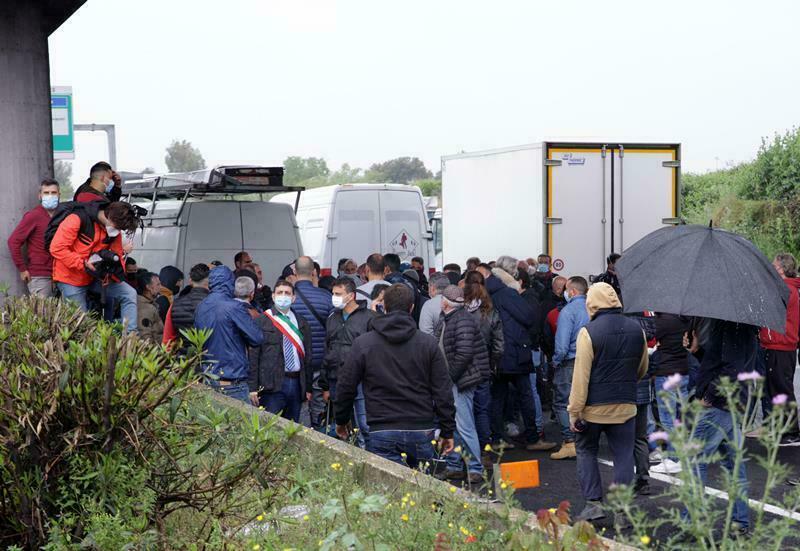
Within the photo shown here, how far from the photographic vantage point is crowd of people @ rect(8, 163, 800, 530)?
7.93 meters

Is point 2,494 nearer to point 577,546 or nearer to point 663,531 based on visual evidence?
point 577,546

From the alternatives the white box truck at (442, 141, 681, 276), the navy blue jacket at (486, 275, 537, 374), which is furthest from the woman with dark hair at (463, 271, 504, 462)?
the white box truck at (442, 141, 681, 276)

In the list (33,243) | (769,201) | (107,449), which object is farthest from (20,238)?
(769,201)

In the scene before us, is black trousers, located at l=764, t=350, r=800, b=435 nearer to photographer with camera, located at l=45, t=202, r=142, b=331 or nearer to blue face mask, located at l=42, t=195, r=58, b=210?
photographer with camera, located at l=45, t=202, r=142, b=331

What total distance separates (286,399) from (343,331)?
0.86 m

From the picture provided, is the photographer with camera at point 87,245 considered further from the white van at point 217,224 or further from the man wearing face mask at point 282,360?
the white van at point 217,224

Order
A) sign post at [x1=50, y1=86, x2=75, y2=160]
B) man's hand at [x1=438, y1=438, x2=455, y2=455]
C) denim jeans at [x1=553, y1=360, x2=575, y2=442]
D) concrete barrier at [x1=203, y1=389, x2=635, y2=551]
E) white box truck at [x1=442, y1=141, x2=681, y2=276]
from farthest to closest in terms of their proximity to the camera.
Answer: sign post at [x1=50, y1=86, x2=75, y2=160], white box truck at [x1=442, y1=141, x2=681, y2=276], denim jeans at [x1=553, y1=360, x2=575, y2=442], man's hand at [x1=438, y1=438, x2=455, y2=455], concrete barrier at [x1=203, y1=389, x2=635, y2=551]

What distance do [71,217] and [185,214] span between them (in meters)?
7.01

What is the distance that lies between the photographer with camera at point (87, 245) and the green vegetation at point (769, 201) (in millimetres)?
21707

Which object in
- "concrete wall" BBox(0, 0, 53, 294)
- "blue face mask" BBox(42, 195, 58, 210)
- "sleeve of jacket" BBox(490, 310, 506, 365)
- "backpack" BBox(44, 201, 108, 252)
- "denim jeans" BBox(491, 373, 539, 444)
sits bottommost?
"denim jeans" BBox(491, 373, 539, 444)

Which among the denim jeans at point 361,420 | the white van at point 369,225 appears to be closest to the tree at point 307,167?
the white van at point 369,225

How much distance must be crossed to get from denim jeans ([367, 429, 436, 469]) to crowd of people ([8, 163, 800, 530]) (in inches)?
0.4

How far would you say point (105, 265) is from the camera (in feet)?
31.8

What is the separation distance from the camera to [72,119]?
19109 millimetres
